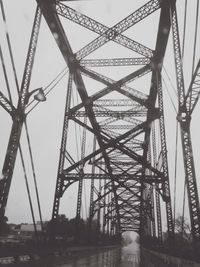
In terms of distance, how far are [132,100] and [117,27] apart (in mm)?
5126

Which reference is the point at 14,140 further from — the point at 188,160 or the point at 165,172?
the point at 165,172

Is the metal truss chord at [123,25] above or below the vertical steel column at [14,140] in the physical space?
above

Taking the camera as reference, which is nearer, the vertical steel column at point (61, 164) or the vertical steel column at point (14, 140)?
the vertical steel column at point (14, 140)

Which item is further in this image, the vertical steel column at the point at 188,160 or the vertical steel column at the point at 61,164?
the vertical steel column at the point at 61,164

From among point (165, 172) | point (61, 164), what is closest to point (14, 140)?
point (61, 164)

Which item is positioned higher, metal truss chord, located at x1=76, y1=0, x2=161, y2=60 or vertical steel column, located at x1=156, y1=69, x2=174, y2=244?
metal truss chord, located at x1=76, y1=0, x2=161, y2=60

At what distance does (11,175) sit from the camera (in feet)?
22.3

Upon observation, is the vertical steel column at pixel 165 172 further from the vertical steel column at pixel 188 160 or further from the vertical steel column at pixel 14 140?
the vertical steel column at pixel 14 140

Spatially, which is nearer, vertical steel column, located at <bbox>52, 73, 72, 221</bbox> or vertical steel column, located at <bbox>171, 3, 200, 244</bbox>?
vertical steel column, located at <bbox>171, 3, 200, 244</bbox>

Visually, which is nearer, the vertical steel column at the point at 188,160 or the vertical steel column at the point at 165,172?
the vertical steel column at the point at 188,160

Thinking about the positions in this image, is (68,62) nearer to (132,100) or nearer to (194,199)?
(132,100)

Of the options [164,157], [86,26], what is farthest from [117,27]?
[164,157]

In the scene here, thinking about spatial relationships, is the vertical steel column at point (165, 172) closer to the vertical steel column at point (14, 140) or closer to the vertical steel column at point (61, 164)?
the vertical steel column at point (61, 164)

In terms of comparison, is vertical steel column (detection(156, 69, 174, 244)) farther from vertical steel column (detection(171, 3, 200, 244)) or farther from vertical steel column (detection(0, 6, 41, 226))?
vertical steel column (detection(0, 6, 41, 226))
